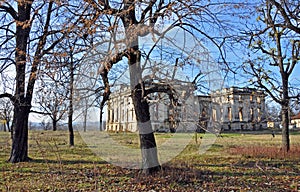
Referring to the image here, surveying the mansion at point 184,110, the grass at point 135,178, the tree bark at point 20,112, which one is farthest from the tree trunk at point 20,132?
the mansion at point 184,110

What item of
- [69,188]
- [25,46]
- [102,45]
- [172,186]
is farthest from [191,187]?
[25,46]

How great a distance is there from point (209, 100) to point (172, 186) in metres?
1.83

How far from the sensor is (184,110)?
217 inches

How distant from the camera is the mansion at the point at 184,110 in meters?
5.48

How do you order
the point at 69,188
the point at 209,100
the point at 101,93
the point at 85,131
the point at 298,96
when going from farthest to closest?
the point at 298,96 < the point at 85,131 < the point at 101,93 < the point at 209,100 < the point at 69,188

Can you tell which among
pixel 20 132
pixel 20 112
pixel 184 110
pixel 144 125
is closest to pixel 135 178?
pixel 144 125

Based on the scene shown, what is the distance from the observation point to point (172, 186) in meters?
5.39

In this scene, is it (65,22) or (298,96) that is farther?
(298,96)

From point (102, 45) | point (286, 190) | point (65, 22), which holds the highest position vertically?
point (65, 22)

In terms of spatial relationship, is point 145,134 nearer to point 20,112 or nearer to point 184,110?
point 184,110

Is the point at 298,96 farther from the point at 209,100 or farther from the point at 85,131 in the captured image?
the point at 85,131

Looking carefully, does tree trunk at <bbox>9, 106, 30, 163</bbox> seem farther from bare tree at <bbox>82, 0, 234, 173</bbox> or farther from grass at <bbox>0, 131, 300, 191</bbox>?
bare tree at <bbox>82, 0, 234, 173</bbox>

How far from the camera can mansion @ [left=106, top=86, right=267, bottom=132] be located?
548 centimetres

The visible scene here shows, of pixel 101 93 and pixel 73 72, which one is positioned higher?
pixel 73 72
